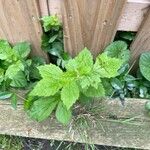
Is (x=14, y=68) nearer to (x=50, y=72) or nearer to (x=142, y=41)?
(x=50, y=72)

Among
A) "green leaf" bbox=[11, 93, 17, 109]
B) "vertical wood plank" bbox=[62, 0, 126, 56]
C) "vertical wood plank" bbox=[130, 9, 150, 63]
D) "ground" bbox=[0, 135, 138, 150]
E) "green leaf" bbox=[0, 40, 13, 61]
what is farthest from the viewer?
"ground" bbox=[0, 135, 138, 150]

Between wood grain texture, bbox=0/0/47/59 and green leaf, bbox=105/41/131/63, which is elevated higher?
wood grain texture, bbox=0/0/47/59

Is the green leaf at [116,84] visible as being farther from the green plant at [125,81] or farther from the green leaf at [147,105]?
the green leaf at [147,105]

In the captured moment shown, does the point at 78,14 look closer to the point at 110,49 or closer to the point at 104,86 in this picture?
the point at 110,49

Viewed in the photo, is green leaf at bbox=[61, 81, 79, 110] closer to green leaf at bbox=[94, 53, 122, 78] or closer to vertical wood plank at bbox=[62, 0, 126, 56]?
green leaf at bbox=[94, 53, 122, 78]

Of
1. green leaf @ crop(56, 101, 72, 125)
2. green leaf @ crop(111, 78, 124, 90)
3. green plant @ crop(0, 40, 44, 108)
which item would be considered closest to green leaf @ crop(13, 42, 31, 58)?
green plant @ crop(0, 40, 44, 108)

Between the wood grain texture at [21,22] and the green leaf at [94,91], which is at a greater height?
the wood grain texture at [21,22]

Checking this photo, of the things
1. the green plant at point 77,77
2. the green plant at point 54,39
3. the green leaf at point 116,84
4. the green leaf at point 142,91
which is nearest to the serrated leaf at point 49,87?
the green plant at point 77,77

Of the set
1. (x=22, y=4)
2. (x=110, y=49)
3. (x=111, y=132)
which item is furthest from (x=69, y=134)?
(x=22, y=4)
